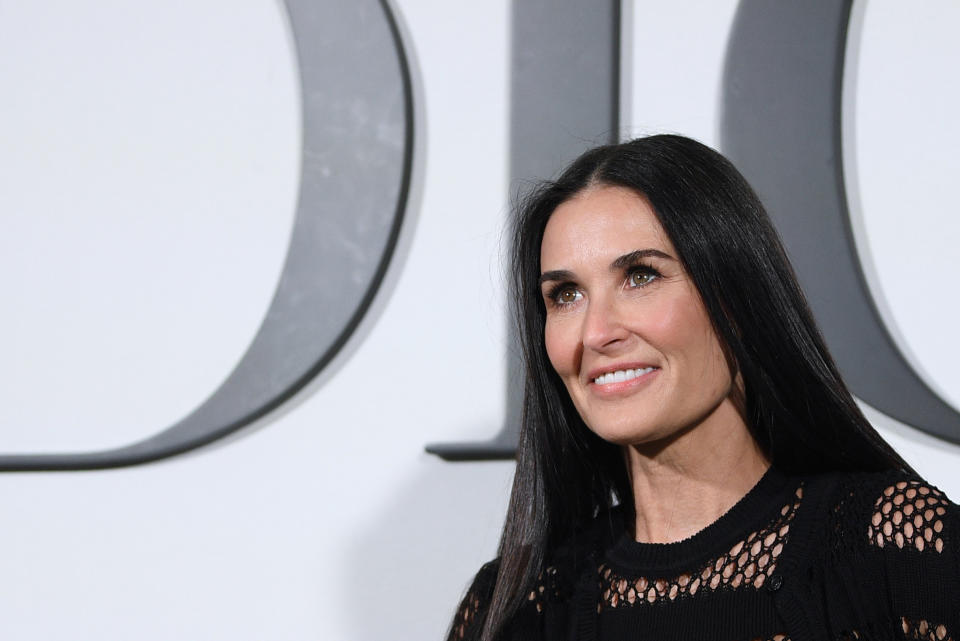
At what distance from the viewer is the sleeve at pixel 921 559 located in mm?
1388

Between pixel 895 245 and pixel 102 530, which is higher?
pixel 895 245

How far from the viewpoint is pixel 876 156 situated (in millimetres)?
2281

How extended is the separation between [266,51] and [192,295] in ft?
1.73

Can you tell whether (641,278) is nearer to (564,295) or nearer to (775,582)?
(564,295)

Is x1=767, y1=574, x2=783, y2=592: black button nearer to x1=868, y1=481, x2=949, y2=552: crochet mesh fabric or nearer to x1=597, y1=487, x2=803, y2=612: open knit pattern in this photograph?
x1=597, y1=487, x2=803, y2=612: open knit pattern

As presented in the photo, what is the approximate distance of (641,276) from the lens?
1606 millimetres

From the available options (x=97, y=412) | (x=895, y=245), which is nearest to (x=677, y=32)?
(x=895, y=245)

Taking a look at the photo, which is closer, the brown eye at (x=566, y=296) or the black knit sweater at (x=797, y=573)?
the black knit sweater at (x=797, y=573)

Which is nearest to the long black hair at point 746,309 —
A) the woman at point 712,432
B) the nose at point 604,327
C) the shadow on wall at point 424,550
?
the woman at point 712,432

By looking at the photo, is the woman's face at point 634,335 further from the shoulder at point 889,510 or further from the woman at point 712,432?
the shoulder at point 889,510

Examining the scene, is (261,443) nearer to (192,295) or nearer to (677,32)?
(192,295)

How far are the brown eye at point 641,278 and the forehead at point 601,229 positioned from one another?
0.04 metres

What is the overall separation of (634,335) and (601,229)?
0.17 meters

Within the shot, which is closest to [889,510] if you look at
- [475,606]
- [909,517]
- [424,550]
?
[909,517]
